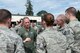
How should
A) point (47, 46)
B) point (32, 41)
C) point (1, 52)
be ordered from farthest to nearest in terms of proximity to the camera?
point (32, 41) → point (47, 46) → point (1, 52)

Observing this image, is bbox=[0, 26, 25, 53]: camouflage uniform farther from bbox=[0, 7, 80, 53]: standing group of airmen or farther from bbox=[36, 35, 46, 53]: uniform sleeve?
bbox=[36, 35, 46, 53]: uniform sleeve

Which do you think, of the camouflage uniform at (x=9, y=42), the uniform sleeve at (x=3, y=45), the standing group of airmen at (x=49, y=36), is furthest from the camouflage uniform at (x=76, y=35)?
the uniform sleeve at (x=3, y=45)

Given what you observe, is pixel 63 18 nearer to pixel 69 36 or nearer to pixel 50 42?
pixel 69 36

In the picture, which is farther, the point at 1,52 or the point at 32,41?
the point at 32,41

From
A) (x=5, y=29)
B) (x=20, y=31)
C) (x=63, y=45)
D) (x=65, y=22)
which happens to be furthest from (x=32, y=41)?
(x=5, y=29)

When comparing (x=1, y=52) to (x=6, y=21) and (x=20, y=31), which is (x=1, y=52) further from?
(x=20, y=31)

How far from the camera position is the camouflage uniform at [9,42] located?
223 inches

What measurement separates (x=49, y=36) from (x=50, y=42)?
0.12 meters

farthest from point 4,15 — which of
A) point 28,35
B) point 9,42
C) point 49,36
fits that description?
point 28,35

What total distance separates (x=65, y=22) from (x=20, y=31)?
2.07 meters

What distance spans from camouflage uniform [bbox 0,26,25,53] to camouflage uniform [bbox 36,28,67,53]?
856mm

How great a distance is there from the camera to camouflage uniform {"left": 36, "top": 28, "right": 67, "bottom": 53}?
257 inches

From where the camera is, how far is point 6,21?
5.74m

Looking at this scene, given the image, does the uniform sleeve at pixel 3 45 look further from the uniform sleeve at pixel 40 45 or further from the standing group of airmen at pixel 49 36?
the uniform sleeve at pixel 40 45
